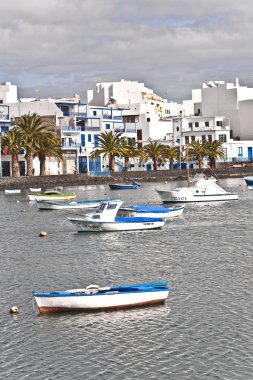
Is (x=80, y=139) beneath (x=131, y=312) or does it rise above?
above

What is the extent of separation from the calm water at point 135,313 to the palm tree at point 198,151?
349 ft

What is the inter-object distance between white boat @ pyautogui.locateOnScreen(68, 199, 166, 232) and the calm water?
808 mm

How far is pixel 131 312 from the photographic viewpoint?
3198cm

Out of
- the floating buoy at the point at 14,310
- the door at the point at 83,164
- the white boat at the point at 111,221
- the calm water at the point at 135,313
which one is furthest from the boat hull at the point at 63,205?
the door at the point at 83,164

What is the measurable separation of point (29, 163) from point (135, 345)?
107m

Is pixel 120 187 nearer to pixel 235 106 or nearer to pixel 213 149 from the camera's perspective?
pixel 213 149

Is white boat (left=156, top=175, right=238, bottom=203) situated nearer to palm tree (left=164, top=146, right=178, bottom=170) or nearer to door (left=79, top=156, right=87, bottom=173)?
door (left=79, top=156, right=87, bottom=173)

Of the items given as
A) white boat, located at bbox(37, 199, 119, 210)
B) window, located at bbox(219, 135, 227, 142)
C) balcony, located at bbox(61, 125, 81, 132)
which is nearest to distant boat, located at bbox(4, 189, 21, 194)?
balcony, located at bbox(61, 125, 81, 132)

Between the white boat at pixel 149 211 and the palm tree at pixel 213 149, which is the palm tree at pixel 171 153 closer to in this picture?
the palm tree at pixel 213 149

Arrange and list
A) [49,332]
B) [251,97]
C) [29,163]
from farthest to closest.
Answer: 1. [251,97]
2. [29,163]
3. [49,332]

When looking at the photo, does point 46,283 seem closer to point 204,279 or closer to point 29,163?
point 204,279

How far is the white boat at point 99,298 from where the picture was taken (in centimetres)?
3139

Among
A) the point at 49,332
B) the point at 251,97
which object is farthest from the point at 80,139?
the point at 49,332

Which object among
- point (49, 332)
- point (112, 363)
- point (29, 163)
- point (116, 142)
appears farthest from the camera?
point (116, 142)
